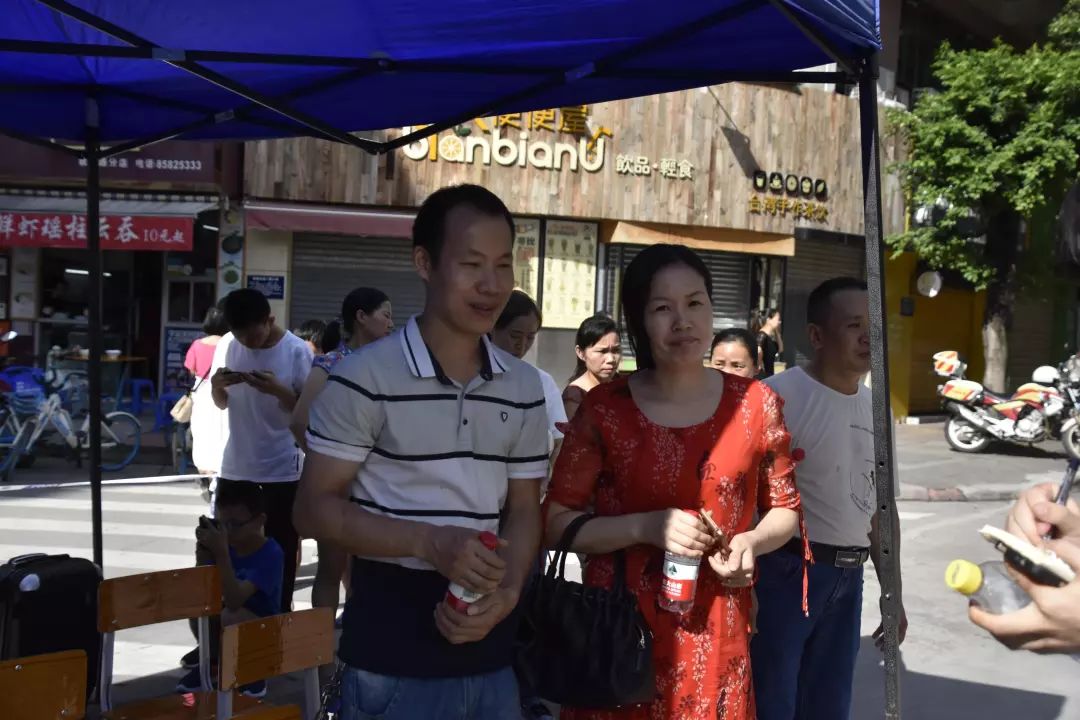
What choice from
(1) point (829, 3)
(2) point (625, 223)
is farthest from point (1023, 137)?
(1) point (829, 3)

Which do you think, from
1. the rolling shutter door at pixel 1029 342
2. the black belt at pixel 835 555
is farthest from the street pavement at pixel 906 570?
the rolling shutter door at pixel 1029 342

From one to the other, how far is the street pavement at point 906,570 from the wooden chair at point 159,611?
1.23 m

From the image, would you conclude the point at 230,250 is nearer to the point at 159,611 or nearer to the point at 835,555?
the point at 159,611

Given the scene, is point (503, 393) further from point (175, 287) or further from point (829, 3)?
point (175, 287)

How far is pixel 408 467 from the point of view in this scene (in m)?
2.18

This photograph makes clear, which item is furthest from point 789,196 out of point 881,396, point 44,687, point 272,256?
point 44,687

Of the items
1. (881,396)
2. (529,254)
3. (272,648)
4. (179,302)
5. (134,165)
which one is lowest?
(272,648)

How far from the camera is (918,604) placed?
23.1 ft

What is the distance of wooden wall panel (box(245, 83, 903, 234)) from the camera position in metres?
14.1

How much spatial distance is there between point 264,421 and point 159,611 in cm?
154

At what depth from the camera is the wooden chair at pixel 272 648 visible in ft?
9.70

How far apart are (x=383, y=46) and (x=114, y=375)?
37.3 ft

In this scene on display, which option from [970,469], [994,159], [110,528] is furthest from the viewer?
[994,159]

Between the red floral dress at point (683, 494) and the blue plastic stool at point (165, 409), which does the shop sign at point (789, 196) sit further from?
the red floral dress at point (683, 494)
